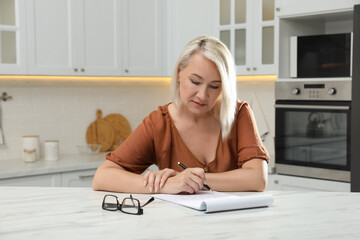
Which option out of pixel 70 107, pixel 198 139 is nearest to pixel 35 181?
pixel 70 107

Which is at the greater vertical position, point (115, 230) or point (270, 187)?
point (115, 230)

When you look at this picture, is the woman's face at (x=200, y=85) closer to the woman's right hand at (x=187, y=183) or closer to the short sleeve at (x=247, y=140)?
the short sleeve at (x=247, y=140)

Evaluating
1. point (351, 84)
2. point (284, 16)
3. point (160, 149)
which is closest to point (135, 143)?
point (160, 149)

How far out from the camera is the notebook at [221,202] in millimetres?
1439

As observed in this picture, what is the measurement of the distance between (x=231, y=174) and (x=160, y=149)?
40 centimetres

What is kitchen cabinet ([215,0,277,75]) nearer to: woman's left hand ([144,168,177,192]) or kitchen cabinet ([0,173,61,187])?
kitchen cabinet ([0,173,61,187])

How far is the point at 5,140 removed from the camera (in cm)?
391

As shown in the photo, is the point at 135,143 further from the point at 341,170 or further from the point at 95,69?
the point at 95,69

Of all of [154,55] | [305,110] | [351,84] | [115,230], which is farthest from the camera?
[154,55]

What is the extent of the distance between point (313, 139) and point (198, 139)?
1.61 metres

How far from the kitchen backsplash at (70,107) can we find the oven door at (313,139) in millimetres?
632

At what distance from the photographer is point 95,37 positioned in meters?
4.02

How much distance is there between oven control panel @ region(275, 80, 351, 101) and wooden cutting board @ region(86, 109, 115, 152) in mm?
1578

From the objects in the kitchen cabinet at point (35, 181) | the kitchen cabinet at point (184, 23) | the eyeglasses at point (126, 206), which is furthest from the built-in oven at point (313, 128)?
the eyeglasses at point (126, 206)
